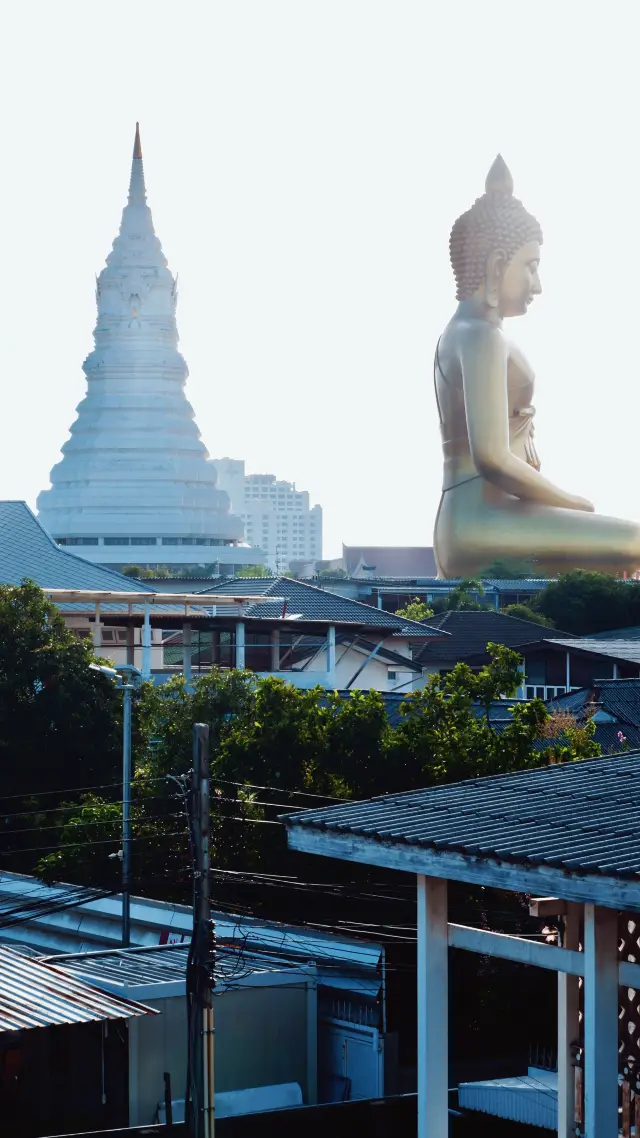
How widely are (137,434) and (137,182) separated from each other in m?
11.0

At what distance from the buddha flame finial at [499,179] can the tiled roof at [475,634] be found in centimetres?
1085

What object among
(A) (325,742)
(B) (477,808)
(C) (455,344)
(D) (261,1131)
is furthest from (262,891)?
(C) (455,344)

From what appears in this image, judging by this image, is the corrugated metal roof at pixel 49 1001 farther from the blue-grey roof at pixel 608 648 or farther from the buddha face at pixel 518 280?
the buddha face at pixel 518 280

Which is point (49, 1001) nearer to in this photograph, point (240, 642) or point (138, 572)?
point (240, 642)

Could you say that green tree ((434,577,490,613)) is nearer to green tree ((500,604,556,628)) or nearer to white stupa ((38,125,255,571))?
green tree ((500,604,556,628))

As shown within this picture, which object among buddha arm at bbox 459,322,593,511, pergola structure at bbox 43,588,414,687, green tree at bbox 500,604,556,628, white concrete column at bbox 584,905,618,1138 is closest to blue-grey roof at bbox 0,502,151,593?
pergola structure at bbox 43,588,414,687

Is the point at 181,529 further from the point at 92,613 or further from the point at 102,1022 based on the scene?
the point at 102,1022

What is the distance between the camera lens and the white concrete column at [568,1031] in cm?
823

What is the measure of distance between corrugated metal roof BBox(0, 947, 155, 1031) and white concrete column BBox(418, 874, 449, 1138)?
3.70 m

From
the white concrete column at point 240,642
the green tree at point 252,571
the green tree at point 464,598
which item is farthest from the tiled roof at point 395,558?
the white concrete column at point 240,642

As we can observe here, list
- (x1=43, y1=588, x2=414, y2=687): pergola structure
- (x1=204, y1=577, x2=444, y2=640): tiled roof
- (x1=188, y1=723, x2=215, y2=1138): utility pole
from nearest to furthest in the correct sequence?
(x1=188, y1=723, x2=215, y2=1138): utility pole → (x1=43, y1=588, x2=414, y2=687): pergola structure → (x1=204, y1=577, x2=444, y2=640): tiled roof

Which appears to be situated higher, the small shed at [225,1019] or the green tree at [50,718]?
the green tree at [50,718]

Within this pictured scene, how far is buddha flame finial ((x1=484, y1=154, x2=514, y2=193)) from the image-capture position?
43.5 metres

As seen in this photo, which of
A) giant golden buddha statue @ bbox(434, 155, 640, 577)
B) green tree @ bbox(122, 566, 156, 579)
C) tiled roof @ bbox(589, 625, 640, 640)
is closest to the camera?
tiled roof @ bbox(589, 625, 640, 640)
